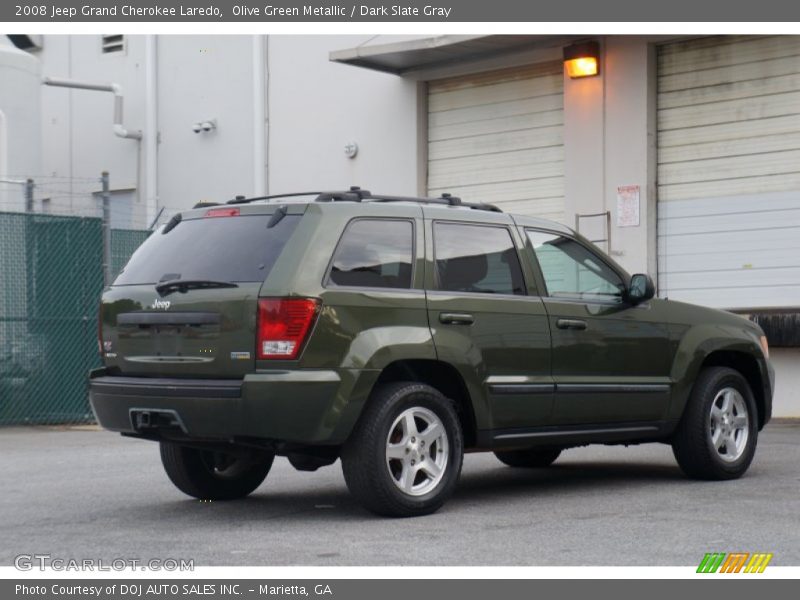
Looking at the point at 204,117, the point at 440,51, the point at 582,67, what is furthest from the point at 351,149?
the point at 582,67

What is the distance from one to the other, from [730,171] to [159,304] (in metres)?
9.67

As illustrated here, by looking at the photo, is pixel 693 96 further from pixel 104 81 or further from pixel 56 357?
pixel 104 81

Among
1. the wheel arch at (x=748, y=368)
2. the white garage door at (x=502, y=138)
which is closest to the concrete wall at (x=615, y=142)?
the white garage door at (x=502, y=138)

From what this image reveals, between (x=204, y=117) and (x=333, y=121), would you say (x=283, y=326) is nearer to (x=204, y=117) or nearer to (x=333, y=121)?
(x=333, y=121)

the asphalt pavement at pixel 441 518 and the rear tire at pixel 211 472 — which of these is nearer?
the asphalt pavement at pixel 441 518

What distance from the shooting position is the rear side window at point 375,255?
775 centimetres

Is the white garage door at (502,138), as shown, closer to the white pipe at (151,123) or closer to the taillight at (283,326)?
the white pipe at (151,123)

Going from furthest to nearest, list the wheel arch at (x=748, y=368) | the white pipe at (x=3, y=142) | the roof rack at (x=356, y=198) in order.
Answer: the white pipe at (x=3, y=142) < the wheel arch at (x=748, y=368) < the roof rack at (x=356, y=198)

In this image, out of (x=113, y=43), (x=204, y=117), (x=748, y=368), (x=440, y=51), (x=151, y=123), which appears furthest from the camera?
(x=113, y=43)

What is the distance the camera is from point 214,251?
25.9 feet

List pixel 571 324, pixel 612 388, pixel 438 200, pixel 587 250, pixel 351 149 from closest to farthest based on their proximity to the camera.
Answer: pixel 438 200
pixel 571 324
pixel 612 388
pixel 587 250
pixel 351 149

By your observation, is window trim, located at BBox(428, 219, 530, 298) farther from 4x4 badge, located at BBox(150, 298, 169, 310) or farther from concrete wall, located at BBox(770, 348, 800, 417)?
concrete wall, located at BBox(770, 348, 800, 417)

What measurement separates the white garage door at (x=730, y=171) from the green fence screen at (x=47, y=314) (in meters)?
6.73

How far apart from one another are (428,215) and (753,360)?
121 inches
